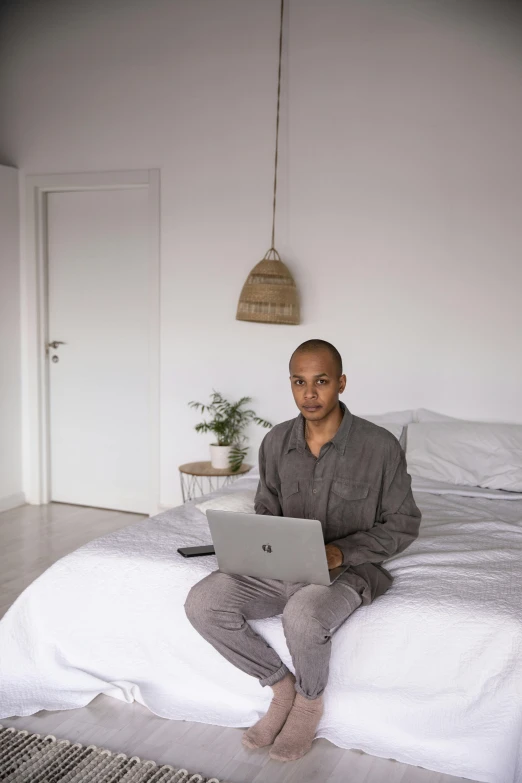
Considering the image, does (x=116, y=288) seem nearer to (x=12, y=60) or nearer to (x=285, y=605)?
(x=12, y=60)

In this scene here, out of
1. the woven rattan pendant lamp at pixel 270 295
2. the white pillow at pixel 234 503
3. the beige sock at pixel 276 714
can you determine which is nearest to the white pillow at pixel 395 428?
the woven rattan pendant lamp at pixel 270 295

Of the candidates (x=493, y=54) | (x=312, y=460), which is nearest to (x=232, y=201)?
(x=493, y=54)

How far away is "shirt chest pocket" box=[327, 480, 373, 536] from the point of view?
2373 millimetres

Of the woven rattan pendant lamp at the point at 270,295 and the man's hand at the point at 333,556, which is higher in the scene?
the woven rattan pendant lamp at the point at 270,295

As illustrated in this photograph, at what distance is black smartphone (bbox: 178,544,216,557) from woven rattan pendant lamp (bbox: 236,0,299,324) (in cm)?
177

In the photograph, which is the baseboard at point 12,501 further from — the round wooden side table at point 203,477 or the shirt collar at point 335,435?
the shirt collar at point 335,435

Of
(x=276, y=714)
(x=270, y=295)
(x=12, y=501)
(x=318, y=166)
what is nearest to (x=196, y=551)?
(x=276, y=714)

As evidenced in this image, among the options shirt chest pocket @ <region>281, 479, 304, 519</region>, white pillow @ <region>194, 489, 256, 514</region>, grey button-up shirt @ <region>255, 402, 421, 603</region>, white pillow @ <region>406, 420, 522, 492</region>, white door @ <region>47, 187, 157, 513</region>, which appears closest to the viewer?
grey button-up shirt @ <region>255, 402, 421, 603</region>

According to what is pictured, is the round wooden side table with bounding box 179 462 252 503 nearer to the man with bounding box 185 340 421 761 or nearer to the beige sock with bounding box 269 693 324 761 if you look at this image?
the man with bounding box 185 340 421 761

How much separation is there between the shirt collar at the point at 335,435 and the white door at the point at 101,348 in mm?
2294

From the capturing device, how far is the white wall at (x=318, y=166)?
3.89 metres

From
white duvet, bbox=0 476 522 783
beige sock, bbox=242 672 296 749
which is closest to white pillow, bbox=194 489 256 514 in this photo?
white duvet, bbox=0 476 522 783

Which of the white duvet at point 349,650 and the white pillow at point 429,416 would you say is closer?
the white duvet at point 349,650

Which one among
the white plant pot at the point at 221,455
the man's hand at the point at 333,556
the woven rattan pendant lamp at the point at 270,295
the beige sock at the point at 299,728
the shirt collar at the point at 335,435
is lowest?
the beige sock at the point at 299,728
